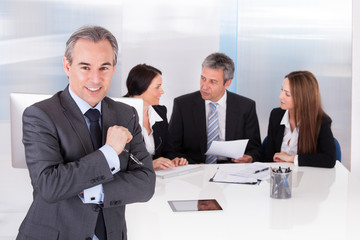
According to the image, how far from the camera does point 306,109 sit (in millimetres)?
3734

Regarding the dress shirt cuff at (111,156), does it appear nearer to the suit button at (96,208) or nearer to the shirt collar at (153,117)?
the suit button at (96,208)

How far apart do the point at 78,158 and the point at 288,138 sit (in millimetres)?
2476

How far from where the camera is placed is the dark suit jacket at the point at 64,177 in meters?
1.70

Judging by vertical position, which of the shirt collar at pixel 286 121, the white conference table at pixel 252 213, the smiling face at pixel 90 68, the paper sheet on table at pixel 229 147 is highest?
the smiling face at pixel 90 68

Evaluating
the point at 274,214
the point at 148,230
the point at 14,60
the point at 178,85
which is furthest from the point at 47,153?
the point at 178,85

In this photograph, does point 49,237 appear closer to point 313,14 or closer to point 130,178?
point 130,178

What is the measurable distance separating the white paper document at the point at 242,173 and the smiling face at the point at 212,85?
1.18 metres

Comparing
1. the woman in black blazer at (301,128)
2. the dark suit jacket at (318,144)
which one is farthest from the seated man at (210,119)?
the woman in black blazer at (301,128)

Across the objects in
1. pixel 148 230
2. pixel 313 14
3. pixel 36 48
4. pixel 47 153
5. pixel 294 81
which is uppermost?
pixel 313 14

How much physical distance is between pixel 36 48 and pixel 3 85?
0.53 m

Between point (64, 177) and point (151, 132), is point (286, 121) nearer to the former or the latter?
point (151, 132)

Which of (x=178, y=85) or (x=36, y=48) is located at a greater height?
(x=36, y=48)

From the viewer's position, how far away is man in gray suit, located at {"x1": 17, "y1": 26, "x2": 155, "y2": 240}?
1.71m

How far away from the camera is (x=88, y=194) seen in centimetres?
175
